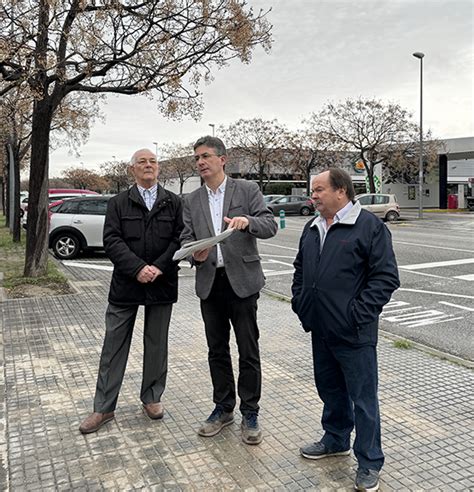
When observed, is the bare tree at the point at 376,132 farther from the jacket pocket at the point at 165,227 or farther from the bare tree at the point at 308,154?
the jacket pocket at the point at 165,227

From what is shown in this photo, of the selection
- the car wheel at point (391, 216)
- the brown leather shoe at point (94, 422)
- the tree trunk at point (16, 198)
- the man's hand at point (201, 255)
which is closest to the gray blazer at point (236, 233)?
the man's hand at point (201, 255)

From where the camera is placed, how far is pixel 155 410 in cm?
388

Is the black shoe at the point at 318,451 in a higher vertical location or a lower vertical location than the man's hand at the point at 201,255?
lower

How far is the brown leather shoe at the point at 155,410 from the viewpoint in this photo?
152 inches

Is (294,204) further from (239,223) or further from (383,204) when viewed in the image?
(239,223)

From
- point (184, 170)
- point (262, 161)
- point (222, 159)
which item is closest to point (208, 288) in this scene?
point (222, 159)

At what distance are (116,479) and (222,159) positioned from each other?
2.11 m

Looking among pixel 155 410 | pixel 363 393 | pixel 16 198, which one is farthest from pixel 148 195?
pixel 16 198

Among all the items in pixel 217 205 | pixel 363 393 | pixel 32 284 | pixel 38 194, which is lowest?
pixel 32 284

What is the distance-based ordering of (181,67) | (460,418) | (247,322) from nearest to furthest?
1. (247,322)
2. (460,418)
3. (181,67)

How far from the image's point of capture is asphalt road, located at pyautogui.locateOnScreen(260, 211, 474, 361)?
6.42 meters

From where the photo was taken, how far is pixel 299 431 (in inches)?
145

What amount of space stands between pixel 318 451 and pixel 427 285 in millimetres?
7044

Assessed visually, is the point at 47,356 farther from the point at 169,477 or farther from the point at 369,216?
the point at 369,216
